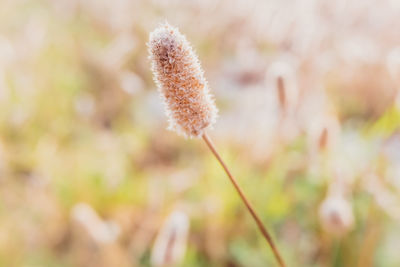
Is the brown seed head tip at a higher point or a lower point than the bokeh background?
lower

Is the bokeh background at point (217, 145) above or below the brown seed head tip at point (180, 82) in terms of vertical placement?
above

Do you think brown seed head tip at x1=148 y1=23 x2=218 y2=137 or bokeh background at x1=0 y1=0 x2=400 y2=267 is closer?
brown seed head tip at x1=148 y1=23 x2=218 y2=137

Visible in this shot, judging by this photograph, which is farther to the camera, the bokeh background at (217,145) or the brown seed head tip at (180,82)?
the bokeh background at (217,145)

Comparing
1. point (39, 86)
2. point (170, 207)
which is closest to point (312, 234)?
point (170, 207)

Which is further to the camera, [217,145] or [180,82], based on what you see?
[217,145]

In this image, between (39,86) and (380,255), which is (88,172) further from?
(380,255)
